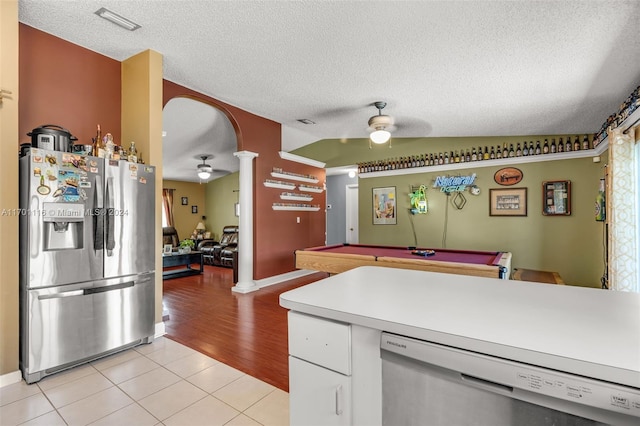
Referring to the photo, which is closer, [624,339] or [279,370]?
[624,339]

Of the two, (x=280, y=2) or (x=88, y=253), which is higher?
(x=280, y=2)

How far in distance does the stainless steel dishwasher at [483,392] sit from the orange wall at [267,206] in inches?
162

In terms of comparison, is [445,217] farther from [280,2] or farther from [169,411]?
[169,411]

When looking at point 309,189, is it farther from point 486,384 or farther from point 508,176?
point 486,384

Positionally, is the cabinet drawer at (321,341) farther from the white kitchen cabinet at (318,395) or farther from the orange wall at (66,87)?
the orange wall at (66,87)

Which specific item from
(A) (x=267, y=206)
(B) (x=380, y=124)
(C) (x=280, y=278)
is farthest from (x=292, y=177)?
(B) (x=380, y=124)

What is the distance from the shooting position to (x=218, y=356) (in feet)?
8.52

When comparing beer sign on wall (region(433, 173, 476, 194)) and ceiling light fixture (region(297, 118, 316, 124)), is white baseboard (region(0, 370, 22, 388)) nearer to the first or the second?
ceiling light fixture (region(297, 118, 316, 124))

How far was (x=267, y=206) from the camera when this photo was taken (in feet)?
16.8

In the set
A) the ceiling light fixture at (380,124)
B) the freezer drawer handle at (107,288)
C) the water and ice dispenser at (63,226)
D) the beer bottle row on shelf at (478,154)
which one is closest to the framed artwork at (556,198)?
the beer bottle row on shelf at (478,154)

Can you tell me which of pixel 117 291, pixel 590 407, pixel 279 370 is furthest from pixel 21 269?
pixel 590 407

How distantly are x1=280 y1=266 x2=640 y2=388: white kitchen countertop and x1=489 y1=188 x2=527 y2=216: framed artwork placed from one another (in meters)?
4.15

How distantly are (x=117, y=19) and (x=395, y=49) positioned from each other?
232 centimetres

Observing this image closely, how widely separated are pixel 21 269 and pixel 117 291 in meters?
0.65
